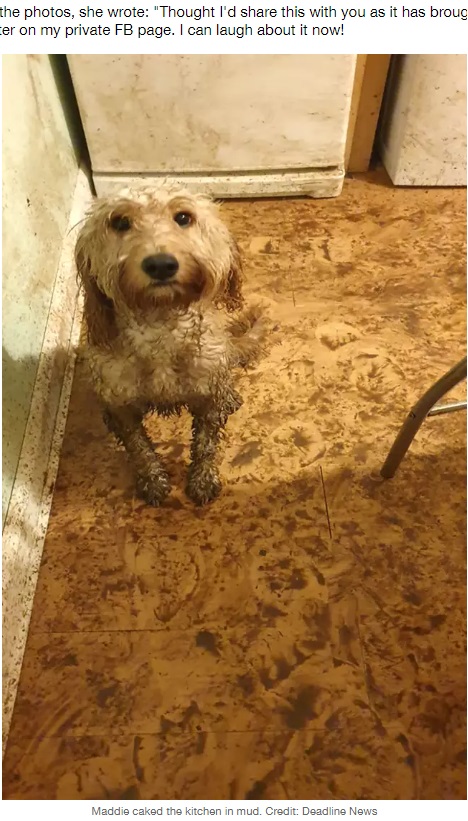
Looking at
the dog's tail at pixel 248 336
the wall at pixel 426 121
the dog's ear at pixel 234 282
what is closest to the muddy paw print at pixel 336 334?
the dog's tail at pixel 248 336

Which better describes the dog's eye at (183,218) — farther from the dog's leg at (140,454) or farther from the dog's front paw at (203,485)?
the dog's front paw at (203,485)


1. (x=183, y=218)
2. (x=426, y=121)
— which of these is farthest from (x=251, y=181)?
(x=183, y=218)

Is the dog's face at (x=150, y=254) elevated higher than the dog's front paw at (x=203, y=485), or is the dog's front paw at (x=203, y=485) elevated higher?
the dog's face at (x=150, y=254)

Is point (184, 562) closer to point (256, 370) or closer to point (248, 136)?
point (256, 370)

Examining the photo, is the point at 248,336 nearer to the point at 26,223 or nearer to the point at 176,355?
the point at 176,355

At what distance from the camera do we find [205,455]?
152 cm

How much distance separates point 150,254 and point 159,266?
27 millimetres

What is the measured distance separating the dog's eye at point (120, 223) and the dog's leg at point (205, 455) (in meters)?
0.47

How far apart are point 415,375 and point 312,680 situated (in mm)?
865

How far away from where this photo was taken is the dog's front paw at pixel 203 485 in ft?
5.01

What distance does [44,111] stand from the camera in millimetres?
1805

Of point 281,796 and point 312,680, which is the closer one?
point 281,796
